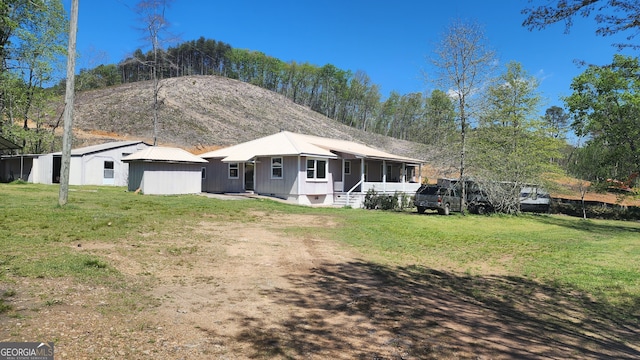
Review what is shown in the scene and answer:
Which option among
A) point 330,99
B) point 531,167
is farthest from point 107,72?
point 531,167

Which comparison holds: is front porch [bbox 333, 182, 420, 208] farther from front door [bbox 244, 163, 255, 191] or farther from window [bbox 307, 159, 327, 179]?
front door [bbox 244, 163, 255, 191]

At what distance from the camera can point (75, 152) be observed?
87.6ft

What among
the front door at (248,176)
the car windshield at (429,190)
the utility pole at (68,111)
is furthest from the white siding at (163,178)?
the car windshield at (429,190)

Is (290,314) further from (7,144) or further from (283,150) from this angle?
(7,144)

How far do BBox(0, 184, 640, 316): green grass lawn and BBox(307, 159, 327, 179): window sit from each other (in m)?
7.77

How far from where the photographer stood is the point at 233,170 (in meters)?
24.9

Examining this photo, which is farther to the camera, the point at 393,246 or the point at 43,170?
the point at 43,170

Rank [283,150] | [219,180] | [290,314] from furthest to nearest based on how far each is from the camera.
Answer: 1. [219,180]
2. [283,150]
3. [290,314]

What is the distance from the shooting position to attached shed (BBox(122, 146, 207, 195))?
19.9 metres

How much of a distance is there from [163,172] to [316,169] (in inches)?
341

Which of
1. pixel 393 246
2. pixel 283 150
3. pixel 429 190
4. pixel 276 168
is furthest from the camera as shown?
pixel 276 168

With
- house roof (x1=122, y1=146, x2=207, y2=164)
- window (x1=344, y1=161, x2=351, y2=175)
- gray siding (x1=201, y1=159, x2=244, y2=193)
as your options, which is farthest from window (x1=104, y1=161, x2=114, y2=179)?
window (x1=344, y1=161, x2=351, y2=175)

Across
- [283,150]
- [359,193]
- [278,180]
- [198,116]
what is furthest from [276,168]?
[198,116]

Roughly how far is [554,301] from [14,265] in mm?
8395
